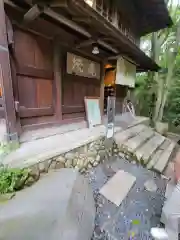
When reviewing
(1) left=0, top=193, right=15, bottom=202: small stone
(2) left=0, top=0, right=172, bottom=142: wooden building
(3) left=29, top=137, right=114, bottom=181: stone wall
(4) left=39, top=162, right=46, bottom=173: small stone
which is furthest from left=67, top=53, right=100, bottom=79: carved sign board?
(1) left=0, top=193, right=15, bottom=202: small stone

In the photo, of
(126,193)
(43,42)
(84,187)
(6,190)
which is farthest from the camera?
(43,42)

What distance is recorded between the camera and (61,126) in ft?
13.8

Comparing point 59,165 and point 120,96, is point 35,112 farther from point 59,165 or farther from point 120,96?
point 120,96

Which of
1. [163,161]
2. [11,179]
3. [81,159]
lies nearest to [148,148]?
[163,161]

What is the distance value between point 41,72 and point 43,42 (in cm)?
75

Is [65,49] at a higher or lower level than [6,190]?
higher

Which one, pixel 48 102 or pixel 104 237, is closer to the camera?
pixel 104 237

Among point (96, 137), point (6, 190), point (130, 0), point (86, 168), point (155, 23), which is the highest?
point (130, 0)

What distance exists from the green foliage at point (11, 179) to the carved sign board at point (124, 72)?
4673 mm

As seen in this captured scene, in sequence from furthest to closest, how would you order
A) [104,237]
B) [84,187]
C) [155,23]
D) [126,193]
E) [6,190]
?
[155,23] → [126,193] → [84,187] → [104,237] → [6,190]

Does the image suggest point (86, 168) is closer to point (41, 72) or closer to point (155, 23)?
point (41, 72)

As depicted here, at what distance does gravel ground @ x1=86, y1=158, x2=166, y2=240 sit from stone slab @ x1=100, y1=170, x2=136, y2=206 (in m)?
0.08

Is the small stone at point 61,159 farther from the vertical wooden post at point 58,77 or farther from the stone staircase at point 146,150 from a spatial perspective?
the stone staircase at point 146,150

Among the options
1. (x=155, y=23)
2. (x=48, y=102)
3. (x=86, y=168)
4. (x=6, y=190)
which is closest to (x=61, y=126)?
(x=48, y=102)
